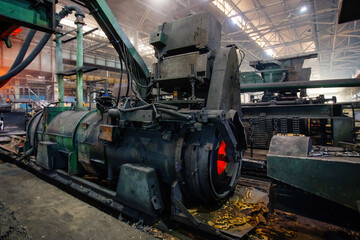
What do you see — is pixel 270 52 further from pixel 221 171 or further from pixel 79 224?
pixel 79 224

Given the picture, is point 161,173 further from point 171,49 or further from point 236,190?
point 171,49

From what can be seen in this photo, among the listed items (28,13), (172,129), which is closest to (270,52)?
(172,129)

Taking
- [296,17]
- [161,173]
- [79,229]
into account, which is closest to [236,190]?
[161,173]

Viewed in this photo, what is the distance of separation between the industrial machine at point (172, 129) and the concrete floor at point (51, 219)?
426mm

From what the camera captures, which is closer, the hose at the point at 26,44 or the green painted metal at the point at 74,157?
the hose at the point at 26,44

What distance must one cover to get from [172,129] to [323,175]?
5.50ft

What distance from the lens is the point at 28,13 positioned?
6.15 feet

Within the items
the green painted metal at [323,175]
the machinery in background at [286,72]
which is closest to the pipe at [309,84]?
the machinery in background at [286,72]

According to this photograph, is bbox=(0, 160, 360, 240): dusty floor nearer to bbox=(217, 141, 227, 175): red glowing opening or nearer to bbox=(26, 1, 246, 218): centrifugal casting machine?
bbox=(26, 1, 246, 218): centrifugal casting machine

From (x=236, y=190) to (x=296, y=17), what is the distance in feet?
40.4

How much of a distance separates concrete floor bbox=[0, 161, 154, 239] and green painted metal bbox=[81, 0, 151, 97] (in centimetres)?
221

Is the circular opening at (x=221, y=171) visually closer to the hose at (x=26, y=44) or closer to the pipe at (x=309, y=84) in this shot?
the pipe at (x=309, y=84)

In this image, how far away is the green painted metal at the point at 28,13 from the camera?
68.1 inches

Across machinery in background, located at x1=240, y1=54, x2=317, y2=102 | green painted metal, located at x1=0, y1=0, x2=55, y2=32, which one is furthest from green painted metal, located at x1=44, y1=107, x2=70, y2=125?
machinery in background, located at x1=240, y1=54, x2=317, y2=102
